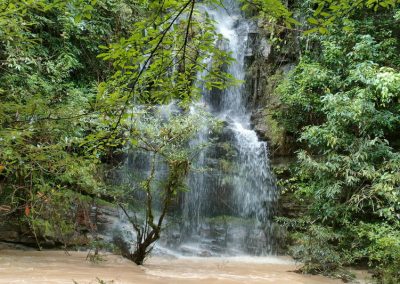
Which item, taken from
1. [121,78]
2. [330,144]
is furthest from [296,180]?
[121,78]

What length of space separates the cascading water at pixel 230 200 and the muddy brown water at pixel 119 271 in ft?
4.91

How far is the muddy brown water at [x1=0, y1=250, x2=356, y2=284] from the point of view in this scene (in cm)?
489

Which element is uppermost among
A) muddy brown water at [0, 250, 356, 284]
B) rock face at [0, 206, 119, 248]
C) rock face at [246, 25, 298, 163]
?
rock face at [246, 25, 298, 163]

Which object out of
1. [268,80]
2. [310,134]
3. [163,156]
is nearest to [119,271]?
[163,156]

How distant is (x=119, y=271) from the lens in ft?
18.4

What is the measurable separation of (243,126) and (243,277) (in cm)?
616

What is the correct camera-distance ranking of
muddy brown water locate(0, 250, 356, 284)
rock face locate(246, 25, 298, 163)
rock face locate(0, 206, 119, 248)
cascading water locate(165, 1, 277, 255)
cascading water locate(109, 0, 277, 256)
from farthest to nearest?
rock face locate(246, 25, 298, 163) < cascading water locate(165, 1, 277, 255) < cascading water locate(109, 0, 277, 256) < rock face locate(0, 206, 119, 248) < muddy brown water locate(0, 250, 356, 284)

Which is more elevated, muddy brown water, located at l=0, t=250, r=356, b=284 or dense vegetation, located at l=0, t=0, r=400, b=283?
dense vegetation, located at l=0, t=0, r=400, b=283

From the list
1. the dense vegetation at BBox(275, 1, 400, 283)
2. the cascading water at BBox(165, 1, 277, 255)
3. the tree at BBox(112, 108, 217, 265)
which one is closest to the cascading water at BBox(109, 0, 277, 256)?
the cascading water at BBox(165, 1, 277, 255)

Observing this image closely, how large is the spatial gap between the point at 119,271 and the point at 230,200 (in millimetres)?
5039

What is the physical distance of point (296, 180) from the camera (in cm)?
956

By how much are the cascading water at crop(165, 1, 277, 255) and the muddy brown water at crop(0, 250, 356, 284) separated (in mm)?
1496

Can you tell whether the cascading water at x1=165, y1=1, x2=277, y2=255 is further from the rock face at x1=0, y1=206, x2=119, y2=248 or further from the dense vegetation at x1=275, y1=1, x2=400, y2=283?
the rock face at x1=0, y1=206, x2=119, y2=248

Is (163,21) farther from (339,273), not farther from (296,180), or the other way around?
(296,180)
